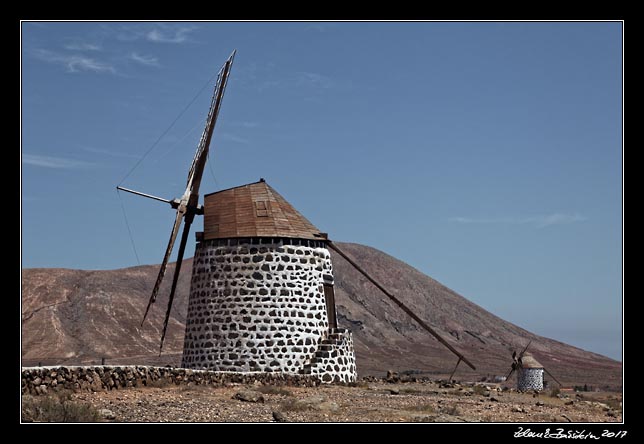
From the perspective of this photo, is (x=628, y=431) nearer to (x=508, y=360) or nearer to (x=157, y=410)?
(x=157, y=410)

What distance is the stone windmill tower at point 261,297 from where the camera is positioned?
1051 inches

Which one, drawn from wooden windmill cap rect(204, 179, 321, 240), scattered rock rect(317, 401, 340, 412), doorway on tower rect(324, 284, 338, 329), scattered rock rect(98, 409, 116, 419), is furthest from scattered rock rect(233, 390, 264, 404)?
doorway on tower rect(324, 284, 338, 329)

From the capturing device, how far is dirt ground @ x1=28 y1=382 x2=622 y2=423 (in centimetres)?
1680

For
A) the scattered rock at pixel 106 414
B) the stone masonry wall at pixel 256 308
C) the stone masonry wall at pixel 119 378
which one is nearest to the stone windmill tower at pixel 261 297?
the stone masonry wall at pixel 256 308

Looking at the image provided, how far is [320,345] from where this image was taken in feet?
90.4

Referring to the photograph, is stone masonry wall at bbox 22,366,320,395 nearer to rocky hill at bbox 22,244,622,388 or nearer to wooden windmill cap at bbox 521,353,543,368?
wooden windmill cap at bbox 521,353,543,368

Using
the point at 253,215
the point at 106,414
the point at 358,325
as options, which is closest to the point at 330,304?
the point at 253,215

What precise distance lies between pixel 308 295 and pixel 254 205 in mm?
3437

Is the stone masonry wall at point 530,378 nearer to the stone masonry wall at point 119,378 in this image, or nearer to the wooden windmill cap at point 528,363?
the wooden windmill cap at point 528,363

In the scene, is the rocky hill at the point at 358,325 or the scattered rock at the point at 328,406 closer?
the scattered rock at the point at 328,406

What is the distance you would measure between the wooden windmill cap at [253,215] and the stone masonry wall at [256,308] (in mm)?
291

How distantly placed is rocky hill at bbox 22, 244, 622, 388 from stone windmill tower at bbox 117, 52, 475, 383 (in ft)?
122

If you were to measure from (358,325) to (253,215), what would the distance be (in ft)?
223

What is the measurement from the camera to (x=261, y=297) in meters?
26.8
